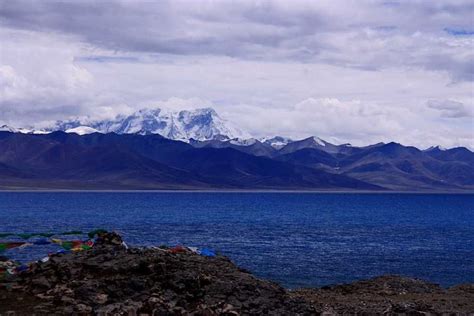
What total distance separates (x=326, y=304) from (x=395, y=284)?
7.63 m

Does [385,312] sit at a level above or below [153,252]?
below

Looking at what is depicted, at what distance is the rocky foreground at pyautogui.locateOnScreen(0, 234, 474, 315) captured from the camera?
18984 mm

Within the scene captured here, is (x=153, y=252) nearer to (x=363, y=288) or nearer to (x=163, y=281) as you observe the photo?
(x=163, y=281)

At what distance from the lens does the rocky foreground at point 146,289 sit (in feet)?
62.3

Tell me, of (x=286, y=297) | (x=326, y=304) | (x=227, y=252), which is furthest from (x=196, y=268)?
(x=227, y=252)

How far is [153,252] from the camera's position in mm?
22219

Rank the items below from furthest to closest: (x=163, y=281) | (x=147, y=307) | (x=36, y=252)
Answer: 1. (x=36, y=252)
2. (x=163, y=281)
3. (x=147, y=307)

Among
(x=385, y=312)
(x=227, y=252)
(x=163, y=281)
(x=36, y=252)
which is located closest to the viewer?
(x=163, y=281)

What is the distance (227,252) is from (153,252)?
34.8 metres

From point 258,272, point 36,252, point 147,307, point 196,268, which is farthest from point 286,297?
point 36,252

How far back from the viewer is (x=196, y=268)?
21391 millimetres

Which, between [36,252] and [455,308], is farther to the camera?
[36,252]

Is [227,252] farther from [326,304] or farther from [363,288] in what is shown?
[326,304]

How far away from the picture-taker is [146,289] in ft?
65.1
